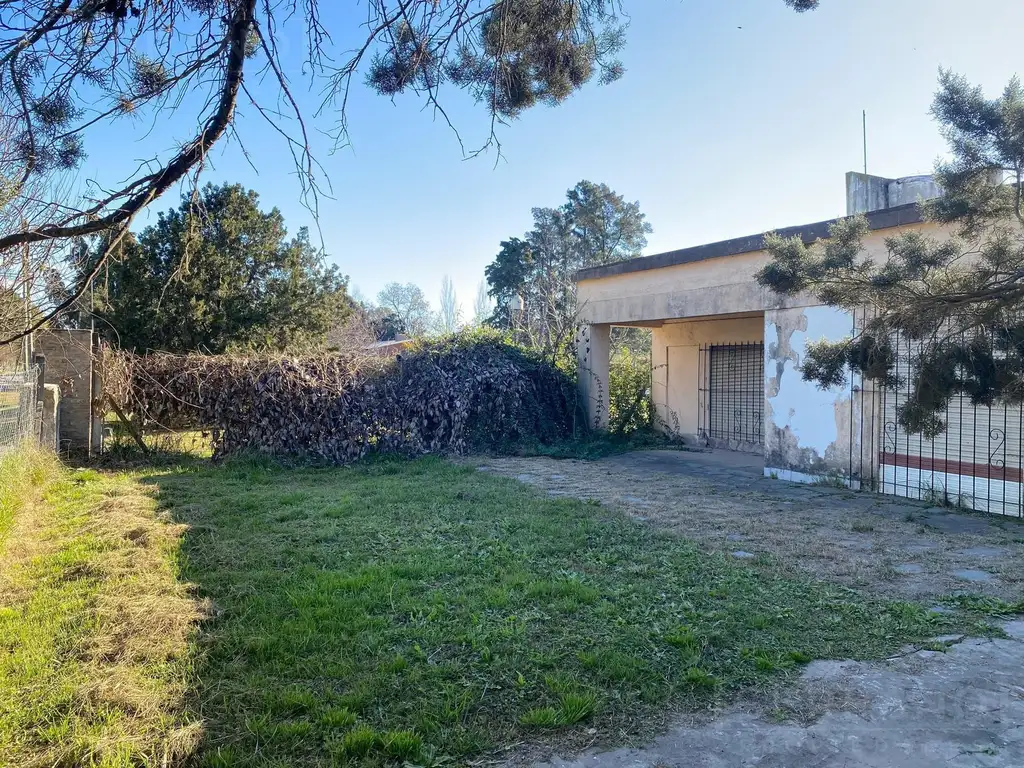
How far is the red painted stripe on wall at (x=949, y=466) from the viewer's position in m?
7.45

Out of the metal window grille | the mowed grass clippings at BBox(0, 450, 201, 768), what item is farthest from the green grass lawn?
the metal window grille

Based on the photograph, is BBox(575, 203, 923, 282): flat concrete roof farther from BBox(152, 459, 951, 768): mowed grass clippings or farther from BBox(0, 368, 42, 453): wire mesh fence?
BBox(0, 368, 42, 453): wire mesh fence

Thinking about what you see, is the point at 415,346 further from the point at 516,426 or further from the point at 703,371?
the point at 703,371

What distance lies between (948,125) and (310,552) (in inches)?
234

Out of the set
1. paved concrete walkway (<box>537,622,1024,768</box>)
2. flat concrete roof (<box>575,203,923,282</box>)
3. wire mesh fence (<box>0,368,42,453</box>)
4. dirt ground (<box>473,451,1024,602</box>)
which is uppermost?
flat concrete roof (<box>575,203,923,282</box>)

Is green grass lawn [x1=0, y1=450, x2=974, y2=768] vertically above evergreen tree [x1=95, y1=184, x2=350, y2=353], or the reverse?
evergreen tree [x1=95, y1=184, x2=350, y2=353]

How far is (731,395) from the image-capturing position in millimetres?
13172

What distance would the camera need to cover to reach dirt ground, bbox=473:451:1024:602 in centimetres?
471

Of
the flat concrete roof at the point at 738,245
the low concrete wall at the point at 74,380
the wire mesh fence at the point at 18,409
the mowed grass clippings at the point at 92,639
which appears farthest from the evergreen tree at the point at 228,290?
the mowed grass clippings at the point at 92,639

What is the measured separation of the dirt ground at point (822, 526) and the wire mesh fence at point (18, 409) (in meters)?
5.98

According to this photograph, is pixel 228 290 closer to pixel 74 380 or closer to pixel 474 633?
pixel 74 380

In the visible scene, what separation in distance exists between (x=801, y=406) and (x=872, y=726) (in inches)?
284

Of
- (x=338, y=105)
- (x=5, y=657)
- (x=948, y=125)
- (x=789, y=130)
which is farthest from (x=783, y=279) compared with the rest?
(x=5, y=657)

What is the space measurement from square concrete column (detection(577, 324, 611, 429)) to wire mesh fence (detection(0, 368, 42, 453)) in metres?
9.22
